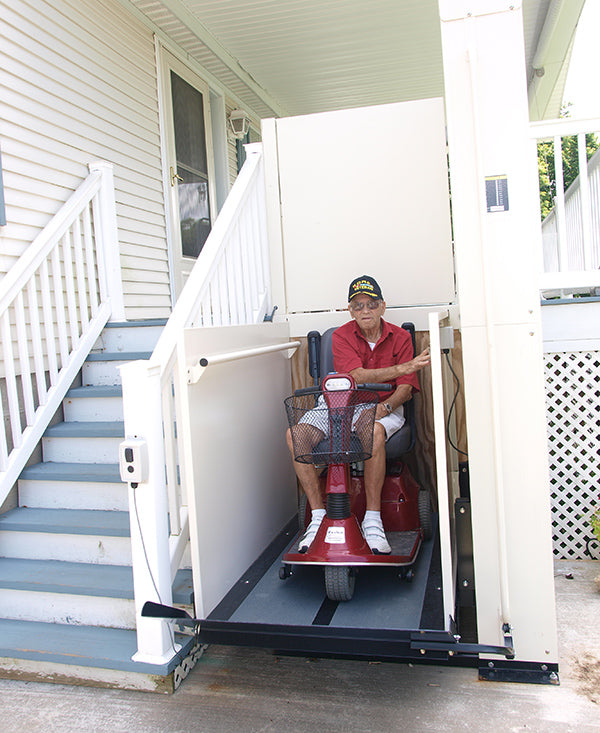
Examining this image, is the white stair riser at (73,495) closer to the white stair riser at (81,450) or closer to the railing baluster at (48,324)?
the white stair riser at (81,450)

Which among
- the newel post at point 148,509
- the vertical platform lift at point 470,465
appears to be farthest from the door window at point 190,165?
the newel post at point 148,509

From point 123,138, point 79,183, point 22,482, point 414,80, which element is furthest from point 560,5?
point 22,482

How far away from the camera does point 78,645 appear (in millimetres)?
2564

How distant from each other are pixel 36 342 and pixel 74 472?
31.5 inches

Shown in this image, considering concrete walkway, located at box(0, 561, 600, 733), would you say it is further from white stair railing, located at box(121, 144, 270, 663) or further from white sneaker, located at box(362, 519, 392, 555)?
white sneaker, located at box(362, 519, 392, 555)

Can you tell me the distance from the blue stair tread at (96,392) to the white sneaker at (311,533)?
1.55 meters

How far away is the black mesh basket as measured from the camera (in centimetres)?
260

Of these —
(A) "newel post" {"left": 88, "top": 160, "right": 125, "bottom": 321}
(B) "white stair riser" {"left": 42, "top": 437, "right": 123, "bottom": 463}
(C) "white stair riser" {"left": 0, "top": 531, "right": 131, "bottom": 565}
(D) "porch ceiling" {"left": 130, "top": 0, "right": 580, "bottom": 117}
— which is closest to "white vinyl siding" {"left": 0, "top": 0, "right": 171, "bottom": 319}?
(A) "newel post" {"left": 88, "top": 160, "right": 125, "bottom": 321}

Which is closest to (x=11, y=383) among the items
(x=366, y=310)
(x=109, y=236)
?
(x=109, y=236)

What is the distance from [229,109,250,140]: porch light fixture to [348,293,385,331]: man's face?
15.2 ft

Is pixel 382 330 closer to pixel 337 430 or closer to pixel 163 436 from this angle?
pixel 337 430

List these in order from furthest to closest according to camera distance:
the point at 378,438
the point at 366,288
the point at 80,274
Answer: the point at 80,274
the point at 366,288
the point at 378,438

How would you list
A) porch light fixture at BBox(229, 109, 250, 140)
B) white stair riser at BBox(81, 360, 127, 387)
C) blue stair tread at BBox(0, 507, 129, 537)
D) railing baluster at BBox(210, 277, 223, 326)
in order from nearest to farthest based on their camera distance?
blue stair tread at BBox(0, 507, 129, 537) < railing baluster at BBox(210, 277, 223, 326) < white stair riser at BBox(81, 360, 127, 387) < porch light fixture at BBox(229, 109, 250, 140)

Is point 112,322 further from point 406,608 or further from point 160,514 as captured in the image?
point 406,608
